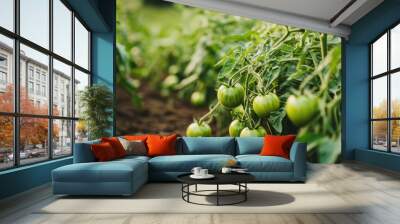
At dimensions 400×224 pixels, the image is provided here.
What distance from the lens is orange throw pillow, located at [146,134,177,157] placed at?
19.8ft

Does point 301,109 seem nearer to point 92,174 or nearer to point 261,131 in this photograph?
point 261,131

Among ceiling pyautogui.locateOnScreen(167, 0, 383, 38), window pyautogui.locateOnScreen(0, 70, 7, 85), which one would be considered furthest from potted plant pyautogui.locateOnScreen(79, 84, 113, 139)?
window pyautogui.locateOnScreen(0, 70, 7, 85)

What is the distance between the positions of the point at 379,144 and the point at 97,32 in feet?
20.1

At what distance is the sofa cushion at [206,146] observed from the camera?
6.20 meters

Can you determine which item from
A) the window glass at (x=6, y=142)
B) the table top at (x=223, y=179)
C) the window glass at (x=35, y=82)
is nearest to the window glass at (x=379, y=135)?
the table top at (x=223, y=179)

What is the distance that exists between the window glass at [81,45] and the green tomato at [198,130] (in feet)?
7.82

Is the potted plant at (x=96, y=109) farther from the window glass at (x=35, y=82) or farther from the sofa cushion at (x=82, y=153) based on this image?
the sofa cushion at (x=82, y=153)

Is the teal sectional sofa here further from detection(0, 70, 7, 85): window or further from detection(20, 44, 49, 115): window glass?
detection(0, 70, 7, 85): window

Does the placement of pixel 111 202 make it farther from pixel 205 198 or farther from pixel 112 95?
pixel 112 95

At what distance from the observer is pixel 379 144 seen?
7918 mm

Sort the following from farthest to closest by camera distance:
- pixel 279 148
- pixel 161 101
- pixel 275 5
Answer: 1. pixel 161 101
2. pixel 275 5
3. pixel 279 148

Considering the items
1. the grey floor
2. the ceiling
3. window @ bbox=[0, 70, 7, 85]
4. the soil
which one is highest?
the ceiling

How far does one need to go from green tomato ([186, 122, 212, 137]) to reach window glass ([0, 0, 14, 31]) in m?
3.70

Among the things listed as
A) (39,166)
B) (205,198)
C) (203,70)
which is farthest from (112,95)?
(205,198)
